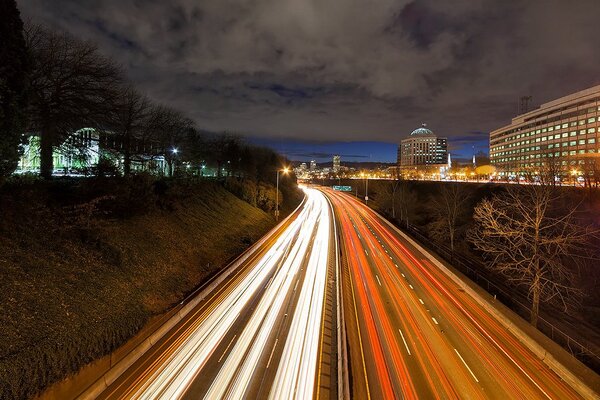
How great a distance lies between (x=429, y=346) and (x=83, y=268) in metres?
17.9

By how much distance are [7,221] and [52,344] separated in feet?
27.9

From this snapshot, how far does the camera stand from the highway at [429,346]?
12773 mm

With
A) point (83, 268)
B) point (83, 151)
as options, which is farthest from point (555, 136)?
point (83, 268)

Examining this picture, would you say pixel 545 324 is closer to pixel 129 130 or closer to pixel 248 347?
pixel 248 347

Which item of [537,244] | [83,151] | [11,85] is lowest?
[537,244]

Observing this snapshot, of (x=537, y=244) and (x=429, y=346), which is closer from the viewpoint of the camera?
(x=429, y=346)

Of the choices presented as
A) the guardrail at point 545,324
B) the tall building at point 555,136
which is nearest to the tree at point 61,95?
the guardrail at point 545,324

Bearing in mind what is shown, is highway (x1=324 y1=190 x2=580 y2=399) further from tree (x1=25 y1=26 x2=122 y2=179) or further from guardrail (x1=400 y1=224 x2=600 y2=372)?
tree (x1=25 y1=26 x2=122 y2=179)

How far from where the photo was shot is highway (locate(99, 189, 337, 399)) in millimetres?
12266

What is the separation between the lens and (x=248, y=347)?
1502 cm

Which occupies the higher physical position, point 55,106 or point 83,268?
point 55,106

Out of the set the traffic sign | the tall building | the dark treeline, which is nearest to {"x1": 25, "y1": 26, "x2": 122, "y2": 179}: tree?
the dark treeline

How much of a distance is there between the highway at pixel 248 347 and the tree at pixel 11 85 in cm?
1254

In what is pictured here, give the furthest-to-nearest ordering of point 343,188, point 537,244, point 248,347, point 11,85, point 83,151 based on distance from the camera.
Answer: point 343,188
point 83,151
point 537,244
point 11,85
point 248,347
